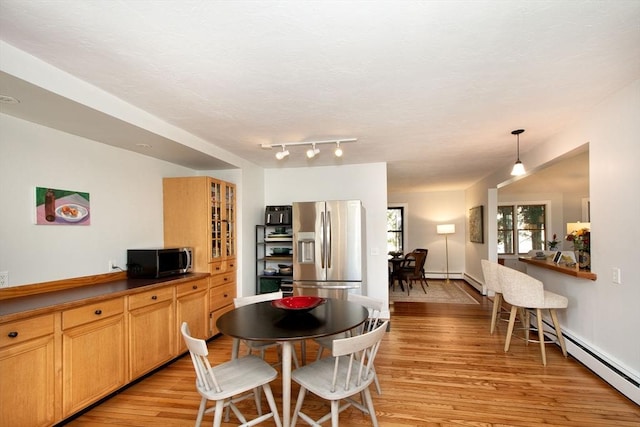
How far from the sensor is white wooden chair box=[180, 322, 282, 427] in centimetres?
184

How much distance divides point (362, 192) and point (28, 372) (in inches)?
160

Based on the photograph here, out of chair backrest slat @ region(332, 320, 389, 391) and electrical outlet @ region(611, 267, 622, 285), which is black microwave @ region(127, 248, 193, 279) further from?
electrical outlet @ region(611, 267, 622, 285)

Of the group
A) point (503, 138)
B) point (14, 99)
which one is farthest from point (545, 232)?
point (14, 99)

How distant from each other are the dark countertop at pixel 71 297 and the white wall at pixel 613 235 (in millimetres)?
3964

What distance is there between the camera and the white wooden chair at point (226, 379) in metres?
1.84

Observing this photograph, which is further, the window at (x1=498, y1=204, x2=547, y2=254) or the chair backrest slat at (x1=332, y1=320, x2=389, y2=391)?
the window at (x1=498, y1=204, x2=547, y2=254)

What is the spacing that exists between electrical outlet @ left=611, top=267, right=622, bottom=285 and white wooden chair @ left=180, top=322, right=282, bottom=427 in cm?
279

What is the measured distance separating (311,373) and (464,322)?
333 centimetres

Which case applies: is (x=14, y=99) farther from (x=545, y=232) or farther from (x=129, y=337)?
(x=545, y=232)

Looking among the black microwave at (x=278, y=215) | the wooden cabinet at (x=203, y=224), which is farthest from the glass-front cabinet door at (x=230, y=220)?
the black microwave at (x=278, y=215)

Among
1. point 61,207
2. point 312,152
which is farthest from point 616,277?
point 61,207

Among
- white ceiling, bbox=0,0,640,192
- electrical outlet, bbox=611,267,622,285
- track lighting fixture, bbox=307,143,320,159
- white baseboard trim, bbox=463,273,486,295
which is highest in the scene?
white ceiling, bbox=0,0,640,192

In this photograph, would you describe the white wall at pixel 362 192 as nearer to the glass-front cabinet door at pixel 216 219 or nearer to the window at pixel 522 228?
the glass-front cabinet door at pixel 216 219

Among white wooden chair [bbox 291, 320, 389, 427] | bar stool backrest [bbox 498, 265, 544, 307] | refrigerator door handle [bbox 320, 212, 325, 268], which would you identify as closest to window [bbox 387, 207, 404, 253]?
refrigerator door handle [bbox 320, 212, 325, 268]
